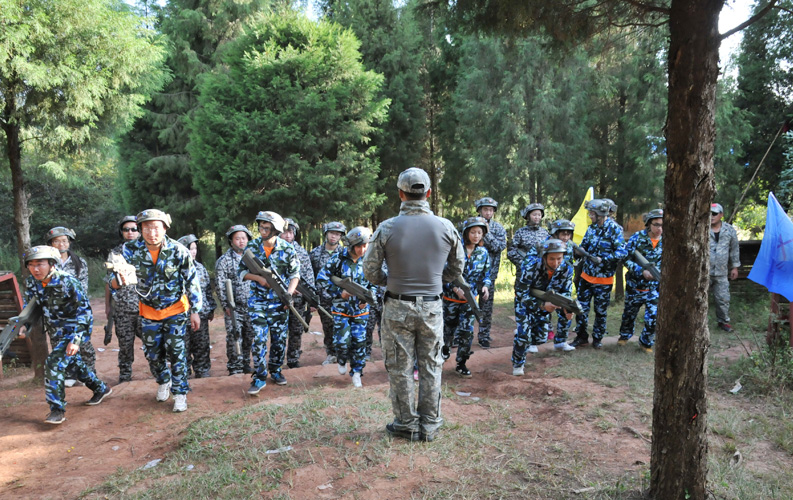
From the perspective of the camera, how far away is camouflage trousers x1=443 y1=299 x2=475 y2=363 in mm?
5902

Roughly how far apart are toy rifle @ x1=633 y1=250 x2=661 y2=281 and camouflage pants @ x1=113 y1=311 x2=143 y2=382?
6650mm

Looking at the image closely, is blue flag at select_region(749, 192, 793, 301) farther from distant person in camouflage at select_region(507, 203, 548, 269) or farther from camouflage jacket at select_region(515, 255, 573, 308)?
distant person in camouflage at select_region(507, 203, 548, 269)

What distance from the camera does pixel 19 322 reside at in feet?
16.4

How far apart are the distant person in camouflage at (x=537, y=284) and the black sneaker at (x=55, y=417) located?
4.94 metres

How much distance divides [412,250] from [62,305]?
3775 mm

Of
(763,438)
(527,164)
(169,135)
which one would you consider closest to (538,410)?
(763,438)

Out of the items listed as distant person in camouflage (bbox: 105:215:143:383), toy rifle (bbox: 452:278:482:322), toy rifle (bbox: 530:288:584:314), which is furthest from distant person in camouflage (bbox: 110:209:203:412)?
toy rifle (bbox: 530:288:584:314)

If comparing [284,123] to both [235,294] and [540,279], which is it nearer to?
[235,294]

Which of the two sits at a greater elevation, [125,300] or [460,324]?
[125,300]

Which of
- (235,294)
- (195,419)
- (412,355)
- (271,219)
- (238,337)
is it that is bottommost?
(195,419)

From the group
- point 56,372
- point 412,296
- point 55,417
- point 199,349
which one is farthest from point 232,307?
point 412,296

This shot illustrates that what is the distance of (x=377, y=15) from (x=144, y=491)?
16.9 metres

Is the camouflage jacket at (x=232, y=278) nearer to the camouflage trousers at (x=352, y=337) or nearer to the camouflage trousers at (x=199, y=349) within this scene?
the camouflage trousers at (x=199, y=349)

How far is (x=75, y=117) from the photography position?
23.8ft
